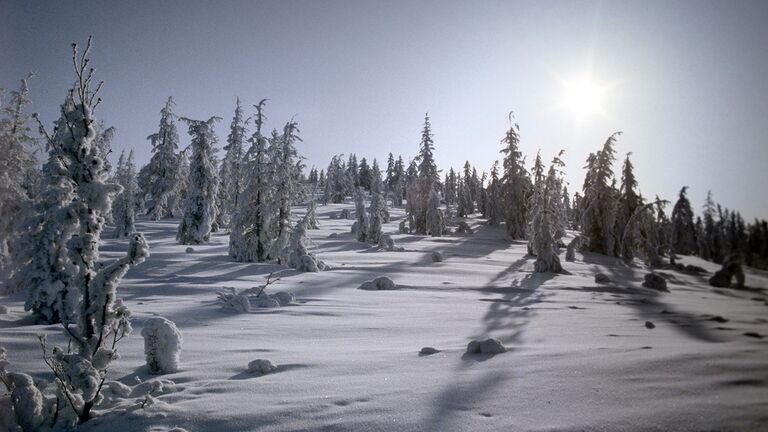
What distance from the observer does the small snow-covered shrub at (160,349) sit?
4996 millimetres

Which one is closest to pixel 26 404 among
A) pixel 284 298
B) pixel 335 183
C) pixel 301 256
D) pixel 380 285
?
pixel 284 298

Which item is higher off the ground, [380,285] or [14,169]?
[14,169]

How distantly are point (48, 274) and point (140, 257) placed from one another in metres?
6.74

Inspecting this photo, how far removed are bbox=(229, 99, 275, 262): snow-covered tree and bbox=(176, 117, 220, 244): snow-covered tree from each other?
6.51 meters

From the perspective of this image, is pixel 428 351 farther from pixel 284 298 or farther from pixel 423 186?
pixel 423 186

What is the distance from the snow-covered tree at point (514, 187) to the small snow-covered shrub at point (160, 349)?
3539 cm

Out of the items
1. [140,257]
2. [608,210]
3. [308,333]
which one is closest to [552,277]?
[308,333]

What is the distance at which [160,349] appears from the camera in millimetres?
4996

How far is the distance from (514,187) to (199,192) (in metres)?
28.3

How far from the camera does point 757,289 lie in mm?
1769

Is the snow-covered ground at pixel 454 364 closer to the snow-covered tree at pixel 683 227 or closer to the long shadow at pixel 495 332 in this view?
the long shadow at pixel 495 332

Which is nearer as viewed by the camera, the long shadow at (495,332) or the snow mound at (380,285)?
the long shadow at (495,332)

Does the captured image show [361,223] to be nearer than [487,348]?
No

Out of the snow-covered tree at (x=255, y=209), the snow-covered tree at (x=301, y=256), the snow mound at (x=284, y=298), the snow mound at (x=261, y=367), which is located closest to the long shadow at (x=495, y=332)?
the snow mound at (x=261, y=367)
